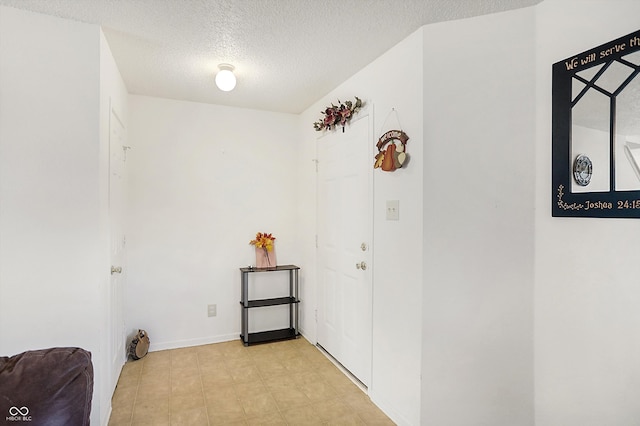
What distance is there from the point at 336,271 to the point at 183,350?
5.47ft

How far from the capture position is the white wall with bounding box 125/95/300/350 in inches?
133

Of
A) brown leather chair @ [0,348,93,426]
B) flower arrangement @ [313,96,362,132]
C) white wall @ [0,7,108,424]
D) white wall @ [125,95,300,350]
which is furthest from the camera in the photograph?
white wall @ [125,95,300,350]

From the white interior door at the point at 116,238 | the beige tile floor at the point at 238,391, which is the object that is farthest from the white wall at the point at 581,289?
the white interior door at the point at 116,238

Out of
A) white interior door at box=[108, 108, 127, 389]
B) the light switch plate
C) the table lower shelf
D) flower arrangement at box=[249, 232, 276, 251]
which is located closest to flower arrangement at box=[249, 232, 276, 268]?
flower arrangement at box=[249, 232, 276, 251]

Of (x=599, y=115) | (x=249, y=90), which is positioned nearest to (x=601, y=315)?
(x=599, y=115)

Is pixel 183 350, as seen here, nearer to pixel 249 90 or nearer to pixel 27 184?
pixel 27 184

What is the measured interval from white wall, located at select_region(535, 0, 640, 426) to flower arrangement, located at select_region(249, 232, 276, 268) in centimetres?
248

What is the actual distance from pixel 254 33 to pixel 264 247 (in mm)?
2145

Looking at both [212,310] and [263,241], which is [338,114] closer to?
[263,241]

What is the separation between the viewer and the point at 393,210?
2326 millimetres

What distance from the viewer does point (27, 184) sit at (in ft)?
6.27

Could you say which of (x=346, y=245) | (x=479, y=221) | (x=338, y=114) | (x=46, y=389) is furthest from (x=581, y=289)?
(x=46, y=389)

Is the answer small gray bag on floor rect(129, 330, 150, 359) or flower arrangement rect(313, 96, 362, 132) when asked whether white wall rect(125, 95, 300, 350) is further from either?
flower arrangement rect(313, 96, 362, 132)

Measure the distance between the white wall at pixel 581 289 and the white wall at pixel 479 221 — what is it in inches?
2.4
